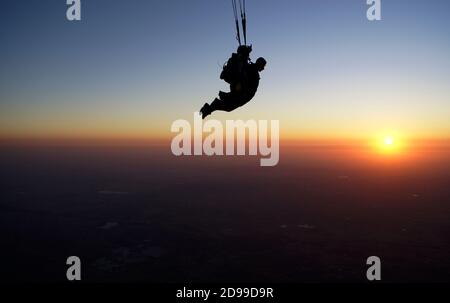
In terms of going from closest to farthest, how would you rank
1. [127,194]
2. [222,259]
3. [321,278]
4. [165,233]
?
1. [321,278]
2. [222,259]
3. [165,233]
4. [127,194]

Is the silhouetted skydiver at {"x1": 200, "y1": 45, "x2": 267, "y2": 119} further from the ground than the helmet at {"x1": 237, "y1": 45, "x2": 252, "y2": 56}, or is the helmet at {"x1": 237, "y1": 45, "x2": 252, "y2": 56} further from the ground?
the helmet at {"x1": 237, "y1": 45, "x2": 252, "y2": 56}

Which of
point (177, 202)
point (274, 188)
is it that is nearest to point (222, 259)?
point (177, 202)

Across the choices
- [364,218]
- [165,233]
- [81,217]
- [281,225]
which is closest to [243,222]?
[281,225]

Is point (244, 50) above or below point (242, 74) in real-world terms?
above

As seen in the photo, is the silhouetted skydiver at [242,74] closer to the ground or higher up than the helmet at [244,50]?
closer to the ground
